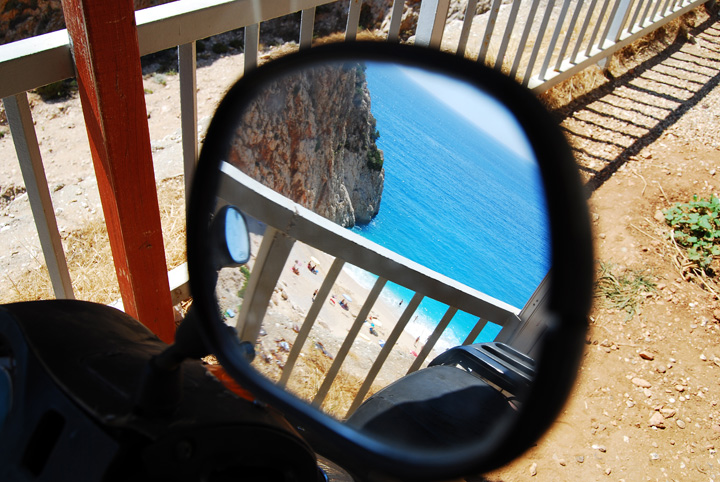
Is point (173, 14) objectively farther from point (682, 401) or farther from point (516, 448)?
point (682, 401)

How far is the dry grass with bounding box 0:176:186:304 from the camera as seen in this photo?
8.82 feet

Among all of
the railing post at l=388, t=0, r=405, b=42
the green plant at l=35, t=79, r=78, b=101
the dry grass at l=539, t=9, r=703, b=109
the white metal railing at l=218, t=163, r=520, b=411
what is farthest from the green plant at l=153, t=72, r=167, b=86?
the white metal railing at l=218, t=163, r=520, b=411

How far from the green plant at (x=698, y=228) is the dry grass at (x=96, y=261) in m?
2.76

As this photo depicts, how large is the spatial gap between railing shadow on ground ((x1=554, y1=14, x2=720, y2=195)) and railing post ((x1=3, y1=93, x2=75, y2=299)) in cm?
278

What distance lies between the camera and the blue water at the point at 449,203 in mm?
596

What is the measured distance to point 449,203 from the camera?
2.15 ft

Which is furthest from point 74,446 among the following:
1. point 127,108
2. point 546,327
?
point 127,108

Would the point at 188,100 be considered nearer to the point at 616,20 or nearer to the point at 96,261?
the point at 96,261

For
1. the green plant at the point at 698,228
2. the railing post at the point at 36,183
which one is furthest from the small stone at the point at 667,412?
the railing post at the point at 36,183

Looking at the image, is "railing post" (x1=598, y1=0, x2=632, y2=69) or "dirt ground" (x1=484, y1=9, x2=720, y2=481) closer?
"dirt ground" (x1=484, y1=9, x2=720, y2=481)

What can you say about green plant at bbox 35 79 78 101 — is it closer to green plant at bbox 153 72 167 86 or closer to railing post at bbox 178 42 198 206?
green plant at bbox 153 72 167 86

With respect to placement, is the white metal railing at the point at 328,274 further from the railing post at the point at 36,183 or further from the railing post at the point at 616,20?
the railing post at the point at 616,20

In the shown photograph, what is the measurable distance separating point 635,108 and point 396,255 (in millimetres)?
4442

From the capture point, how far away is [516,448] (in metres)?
0.46
